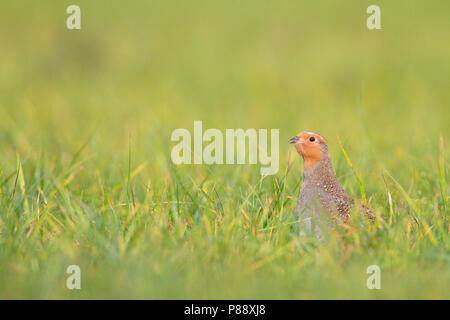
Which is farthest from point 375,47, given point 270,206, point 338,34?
point 270,206

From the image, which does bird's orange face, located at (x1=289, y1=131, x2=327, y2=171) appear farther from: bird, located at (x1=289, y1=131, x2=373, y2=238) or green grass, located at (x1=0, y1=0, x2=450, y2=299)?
green grass, located at (x1=0, y1=0, x2=450, y2=299)

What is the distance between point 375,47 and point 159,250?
900cm

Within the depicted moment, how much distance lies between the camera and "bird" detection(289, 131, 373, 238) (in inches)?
179

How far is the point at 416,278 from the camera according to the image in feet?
12.7

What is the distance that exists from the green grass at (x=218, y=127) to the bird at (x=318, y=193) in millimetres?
130

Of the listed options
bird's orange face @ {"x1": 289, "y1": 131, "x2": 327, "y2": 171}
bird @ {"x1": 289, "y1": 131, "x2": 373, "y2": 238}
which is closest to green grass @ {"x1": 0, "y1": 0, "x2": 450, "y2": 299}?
bird @ {"x1": 289, "y1": 131, "x2": 373, "y2": 238}

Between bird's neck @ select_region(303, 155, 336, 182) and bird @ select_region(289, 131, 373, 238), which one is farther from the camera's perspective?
bird's neck @ select_region(303, 155, 336, 182)

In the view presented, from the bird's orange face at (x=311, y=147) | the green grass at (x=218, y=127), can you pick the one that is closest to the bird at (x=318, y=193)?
the bird's orange face at (x=311, y=147)

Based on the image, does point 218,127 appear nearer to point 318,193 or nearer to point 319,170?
point 319,170

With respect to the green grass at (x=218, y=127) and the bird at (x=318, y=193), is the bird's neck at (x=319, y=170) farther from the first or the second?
the green grass at (x=218, y=127)

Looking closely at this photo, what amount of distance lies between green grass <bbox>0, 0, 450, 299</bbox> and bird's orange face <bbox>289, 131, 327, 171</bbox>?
278mm

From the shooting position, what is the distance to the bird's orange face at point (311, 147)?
5.00m

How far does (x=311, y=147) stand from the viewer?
5.00 metres
